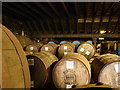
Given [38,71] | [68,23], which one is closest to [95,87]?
[38,71]

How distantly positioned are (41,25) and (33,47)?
18.3 ft

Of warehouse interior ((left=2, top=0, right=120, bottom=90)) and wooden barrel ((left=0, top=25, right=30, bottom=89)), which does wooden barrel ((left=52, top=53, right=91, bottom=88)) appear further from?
warehouse interior ((left=2, top=0, right=120, bottom=90))

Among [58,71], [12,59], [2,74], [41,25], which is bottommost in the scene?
[58,71]

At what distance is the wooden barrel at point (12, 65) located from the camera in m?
1.52

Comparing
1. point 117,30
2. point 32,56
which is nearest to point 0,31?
point 32,56

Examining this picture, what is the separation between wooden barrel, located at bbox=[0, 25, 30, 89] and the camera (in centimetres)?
152

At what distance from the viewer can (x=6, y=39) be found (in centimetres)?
188

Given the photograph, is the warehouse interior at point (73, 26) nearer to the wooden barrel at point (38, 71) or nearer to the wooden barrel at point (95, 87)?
the wooden barrel at point (38, 71)

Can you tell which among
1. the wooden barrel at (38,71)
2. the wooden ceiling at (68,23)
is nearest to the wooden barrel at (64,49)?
the wooden barrel at (38,71)

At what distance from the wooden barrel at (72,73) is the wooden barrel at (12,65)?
4.01 feet

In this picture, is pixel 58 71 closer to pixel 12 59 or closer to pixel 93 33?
pixel 12 59

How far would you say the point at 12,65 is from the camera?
66.2 inches

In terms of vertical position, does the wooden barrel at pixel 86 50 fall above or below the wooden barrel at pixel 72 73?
above

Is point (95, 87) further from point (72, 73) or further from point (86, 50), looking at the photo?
point (86, 50)
